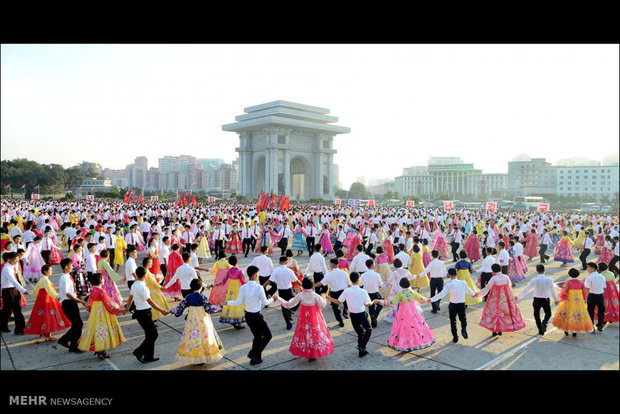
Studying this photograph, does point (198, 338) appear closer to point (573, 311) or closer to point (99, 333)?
point (99, 333)

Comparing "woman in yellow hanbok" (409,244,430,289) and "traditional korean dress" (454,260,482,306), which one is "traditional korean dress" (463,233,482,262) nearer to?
"woman in yellow hanbok" (409,244,430,289)

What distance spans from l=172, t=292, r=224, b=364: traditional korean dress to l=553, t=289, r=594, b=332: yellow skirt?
5905 mm

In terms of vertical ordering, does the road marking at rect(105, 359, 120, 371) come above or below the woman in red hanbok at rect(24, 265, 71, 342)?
below

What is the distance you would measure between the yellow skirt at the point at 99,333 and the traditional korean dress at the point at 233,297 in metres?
1.90

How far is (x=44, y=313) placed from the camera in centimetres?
706

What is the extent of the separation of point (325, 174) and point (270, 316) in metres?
62.3

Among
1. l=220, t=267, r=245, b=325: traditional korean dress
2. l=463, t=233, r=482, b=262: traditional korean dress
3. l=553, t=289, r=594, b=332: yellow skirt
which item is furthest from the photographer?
l=463, t=233, r=482, b=262: traditional korean dress

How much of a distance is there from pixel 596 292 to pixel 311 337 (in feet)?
17.4

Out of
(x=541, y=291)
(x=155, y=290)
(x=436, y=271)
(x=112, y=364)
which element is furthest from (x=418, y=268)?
(x=112, y=364)

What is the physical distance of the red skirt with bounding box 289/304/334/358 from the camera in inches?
247

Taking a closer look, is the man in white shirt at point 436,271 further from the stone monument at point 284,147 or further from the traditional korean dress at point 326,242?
the stone monument at point 284,147

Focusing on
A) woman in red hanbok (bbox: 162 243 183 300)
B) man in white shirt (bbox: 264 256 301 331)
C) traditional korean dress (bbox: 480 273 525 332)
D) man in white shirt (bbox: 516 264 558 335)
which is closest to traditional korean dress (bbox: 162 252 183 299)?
woman in red hanbok (bbox: 162 243 183 300)

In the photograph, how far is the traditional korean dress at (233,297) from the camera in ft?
25.2
